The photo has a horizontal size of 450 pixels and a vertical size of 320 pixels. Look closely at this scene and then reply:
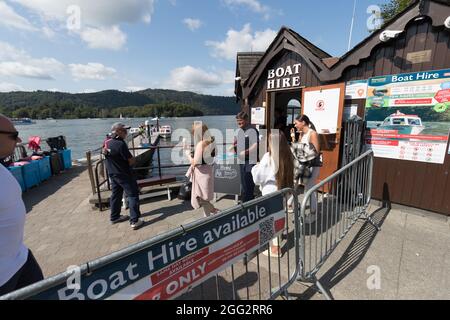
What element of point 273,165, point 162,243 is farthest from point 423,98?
point 162,243

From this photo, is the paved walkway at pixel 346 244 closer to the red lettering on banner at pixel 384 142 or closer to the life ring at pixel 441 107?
the red lettering on banner at pixel 384 142

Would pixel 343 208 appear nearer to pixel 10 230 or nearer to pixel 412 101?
pixel 412 101

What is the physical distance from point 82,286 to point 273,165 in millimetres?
2399

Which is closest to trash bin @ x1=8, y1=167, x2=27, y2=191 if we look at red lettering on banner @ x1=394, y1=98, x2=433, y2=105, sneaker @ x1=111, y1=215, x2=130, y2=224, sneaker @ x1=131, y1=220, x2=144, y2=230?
sneaker @ x1=111, y1=215, x2=130, y2=224

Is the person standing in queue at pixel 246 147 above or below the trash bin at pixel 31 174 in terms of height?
above

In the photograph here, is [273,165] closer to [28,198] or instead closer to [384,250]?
[384,250]

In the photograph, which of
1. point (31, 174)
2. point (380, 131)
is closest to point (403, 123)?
point (380, 131)

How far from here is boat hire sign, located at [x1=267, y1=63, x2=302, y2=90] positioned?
19.1 feet

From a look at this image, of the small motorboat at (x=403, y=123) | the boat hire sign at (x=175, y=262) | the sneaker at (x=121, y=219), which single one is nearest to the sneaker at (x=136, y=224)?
the sneaker at (x=121, y=219)

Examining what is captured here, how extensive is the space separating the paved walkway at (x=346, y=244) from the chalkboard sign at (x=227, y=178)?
353mm

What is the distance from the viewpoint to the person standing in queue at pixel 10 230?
144 cm

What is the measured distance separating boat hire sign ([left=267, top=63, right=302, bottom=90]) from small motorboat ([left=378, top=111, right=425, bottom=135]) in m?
2.26

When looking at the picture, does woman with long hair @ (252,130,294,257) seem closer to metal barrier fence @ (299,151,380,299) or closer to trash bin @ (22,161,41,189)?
metal barrier fence @ (299,151,380,299)

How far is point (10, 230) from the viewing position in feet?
4.87
